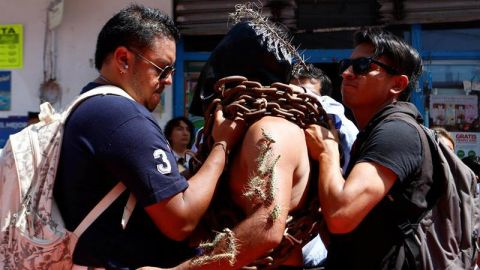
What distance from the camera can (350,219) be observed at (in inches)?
82.3

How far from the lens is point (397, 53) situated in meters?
2.50

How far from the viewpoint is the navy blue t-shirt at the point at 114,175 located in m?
1.92

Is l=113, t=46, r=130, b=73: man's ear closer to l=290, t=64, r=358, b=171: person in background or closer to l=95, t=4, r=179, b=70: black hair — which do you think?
l=95, t=4, r=179, b=70: black hair

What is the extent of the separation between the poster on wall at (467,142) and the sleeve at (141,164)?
523 cm

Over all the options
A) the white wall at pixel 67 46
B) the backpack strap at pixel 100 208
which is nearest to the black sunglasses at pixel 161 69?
the backpack strap at pixel 100 208

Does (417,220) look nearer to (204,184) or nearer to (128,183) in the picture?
(204,184)

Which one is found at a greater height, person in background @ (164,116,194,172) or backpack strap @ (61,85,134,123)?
backpack strap @ (61,85,134,123)

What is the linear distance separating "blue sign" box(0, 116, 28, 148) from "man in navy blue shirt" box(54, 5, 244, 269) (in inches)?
210

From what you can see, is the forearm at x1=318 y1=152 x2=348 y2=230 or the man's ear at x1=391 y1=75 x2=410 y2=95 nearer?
the forearm at x1=318 y1=152 x2=348 y2=230

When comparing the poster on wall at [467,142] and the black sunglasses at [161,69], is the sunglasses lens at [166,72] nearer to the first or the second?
the black sunglasses at [161,69]

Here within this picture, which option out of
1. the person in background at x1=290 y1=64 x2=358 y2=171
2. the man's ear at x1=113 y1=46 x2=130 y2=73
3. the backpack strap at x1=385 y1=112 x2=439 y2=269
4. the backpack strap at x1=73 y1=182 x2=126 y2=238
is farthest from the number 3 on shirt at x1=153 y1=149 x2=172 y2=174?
the backpack strap at x1=385 y1=112 x2=439 y2=269

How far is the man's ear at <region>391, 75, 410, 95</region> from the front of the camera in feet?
8.20

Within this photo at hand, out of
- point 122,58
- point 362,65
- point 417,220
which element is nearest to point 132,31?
point 122,58

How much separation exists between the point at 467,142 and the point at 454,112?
34cm
